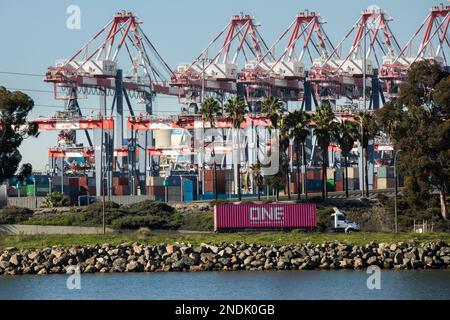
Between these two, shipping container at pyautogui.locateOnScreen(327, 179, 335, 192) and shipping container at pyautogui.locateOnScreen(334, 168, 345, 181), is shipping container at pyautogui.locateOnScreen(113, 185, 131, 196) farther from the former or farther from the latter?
shipping container at pyautogui.locateOnScreen(334, 168, 345, 181)

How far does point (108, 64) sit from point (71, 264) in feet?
320

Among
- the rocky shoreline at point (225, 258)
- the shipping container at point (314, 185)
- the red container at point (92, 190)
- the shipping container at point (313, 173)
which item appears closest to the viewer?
the rocky shoreline at point (225, 258)

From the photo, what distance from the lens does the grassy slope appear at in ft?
252

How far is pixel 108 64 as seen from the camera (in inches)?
6516

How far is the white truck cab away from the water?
2028cm

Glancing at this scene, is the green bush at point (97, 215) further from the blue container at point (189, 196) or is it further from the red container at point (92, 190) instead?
the red container at point (92, 190)

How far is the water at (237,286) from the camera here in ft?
179

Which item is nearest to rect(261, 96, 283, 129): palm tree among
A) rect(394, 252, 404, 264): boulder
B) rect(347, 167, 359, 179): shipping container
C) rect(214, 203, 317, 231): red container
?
rect(214, 203, 317, 231): red container

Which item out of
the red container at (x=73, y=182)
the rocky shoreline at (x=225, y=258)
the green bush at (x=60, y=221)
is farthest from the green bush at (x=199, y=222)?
the red container at (x=73, y=182)

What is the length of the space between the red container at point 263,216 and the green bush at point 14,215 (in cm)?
1788

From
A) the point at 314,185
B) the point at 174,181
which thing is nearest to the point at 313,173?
the point at 314,185

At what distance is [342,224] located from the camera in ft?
287

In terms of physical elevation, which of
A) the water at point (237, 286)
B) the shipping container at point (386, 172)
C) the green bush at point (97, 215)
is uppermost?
the shipping container at point (386, 172)
